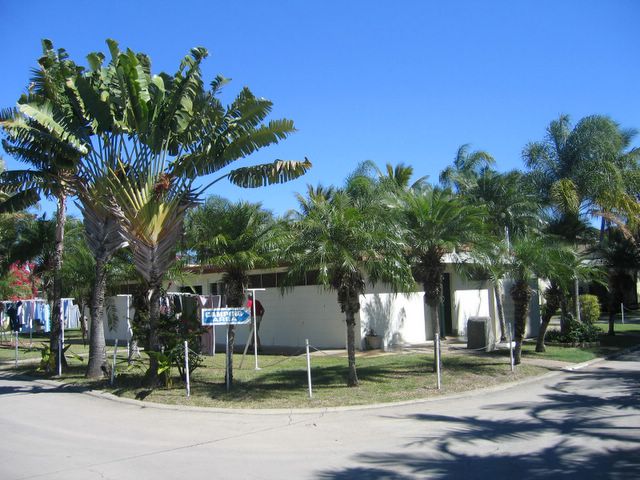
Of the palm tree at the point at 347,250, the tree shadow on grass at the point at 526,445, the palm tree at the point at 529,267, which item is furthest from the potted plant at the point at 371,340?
the tree shadow on grass at the point at 526,445

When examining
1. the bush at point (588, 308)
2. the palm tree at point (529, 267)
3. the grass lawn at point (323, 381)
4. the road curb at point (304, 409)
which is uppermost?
the palm tree at point (529, 267)

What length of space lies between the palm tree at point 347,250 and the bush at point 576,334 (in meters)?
10.5

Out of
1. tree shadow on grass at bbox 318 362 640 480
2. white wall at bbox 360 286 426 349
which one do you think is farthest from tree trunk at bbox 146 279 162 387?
white wall at bbox 360 286 426 349

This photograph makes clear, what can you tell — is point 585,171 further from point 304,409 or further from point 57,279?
point 57,279

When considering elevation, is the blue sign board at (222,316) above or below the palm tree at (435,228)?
below

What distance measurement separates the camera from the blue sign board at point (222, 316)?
1248 cm

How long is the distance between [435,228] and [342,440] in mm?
6529

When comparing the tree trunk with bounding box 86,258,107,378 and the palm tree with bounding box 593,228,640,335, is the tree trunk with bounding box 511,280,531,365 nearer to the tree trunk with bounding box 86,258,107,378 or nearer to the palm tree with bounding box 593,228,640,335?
the palm tree with bounding box 593,228,640,335

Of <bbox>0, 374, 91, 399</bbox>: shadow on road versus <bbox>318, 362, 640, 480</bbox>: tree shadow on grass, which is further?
<bbox>0, 374, 91, 399</bbox>: shadow on road

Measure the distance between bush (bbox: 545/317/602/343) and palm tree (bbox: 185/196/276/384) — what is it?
1160 centimetres

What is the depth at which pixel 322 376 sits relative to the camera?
13.9 m

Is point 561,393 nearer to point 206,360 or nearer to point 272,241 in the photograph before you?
point 272,241

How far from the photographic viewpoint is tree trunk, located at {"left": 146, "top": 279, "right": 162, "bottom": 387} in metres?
12.6

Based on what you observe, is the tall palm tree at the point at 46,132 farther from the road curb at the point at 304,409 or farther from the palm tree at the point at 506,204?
the palm tree at the point at 506,204
